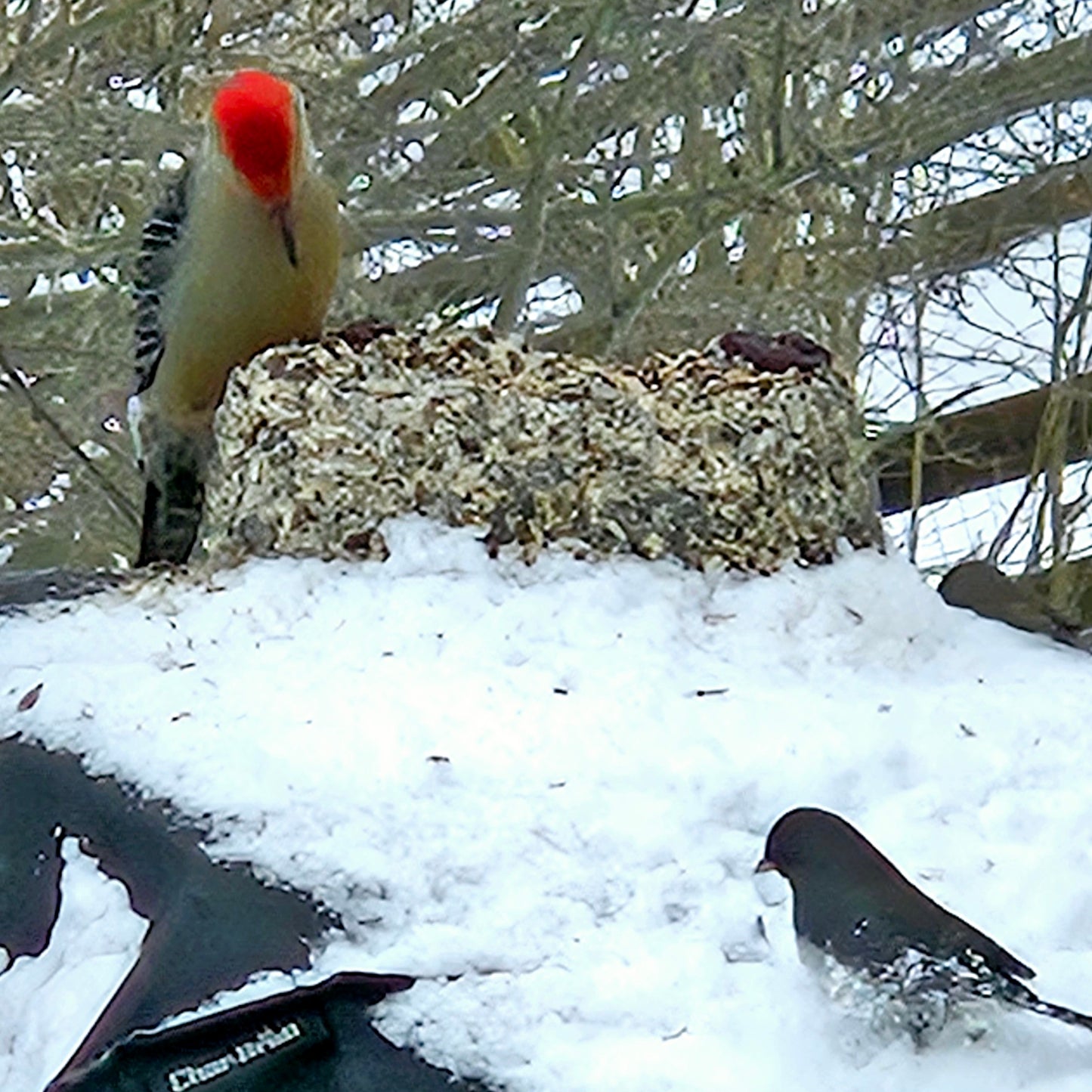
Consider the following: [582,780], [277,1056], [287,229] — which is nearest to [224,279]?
[287,229]

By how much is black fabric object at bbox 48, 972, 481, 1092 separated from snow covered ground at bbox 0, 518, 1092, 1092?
0.08ft

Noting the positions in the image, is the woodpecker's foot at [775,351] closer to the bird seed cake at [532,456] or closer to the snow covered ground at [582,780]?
the bird seed cake at [532,456]

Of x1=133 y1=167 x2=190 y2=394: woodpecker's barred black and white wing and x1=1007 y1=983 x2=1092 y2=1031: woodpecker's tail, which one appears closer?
x1=1007 y1=983 x2=1092 y2=1031: woodpecker's tail

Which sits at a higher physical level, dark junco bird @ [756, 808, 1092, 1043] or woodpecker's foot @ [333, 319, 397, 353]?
woodpecker's foot @ [333, 319, 397, 353]

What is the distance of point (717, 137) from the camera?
17.1 feet

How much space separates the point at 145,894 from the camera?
1627 millimetres

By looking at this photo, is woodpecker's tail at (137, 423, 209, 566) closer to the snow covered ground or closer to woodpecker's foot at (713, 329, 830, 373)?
the snow covered ground

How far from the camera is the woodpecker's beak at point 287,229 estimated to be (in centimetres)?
291

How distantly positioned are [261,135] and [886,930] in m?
1.85

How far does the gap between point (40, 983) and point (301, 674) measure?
454mm

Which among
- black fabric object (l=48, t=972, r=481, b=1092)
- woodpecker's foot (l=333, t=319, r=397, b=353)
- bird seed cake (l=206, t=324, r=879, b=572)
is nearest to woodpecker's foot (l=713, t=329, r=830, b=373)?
bird seed cake (l=206, t=324, r=879, b=572)

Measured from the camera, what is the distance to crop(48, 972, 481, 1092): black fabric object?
137 centimetres

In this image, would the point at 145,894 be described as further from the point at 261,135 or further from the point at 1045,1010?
the point at 261,135

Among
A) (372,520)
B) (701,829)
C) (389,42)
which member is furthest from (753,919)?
(389,42)
